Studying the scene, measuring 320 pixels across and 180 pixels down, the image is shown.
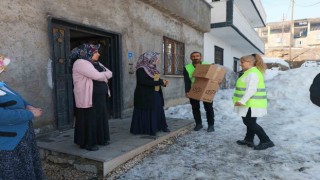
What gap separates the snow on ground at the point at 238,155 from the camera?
3.70m

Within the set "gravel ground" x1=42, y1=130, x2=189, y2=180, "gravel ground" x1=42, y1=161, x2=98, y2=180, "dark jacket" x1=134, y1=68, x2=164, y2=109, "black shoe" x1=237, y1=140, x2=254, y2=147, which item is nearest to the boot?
"black shoe" x1=237, y1=140, x2=254, y2=147

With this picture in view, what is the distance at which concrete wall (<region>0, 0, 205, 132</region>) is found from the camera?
4164 millimetres

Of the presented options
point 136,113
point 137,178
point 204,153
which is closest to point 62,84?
point 136,113

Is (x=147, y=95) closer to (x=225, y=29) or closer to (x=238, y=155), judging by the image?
(x=238, y=155)

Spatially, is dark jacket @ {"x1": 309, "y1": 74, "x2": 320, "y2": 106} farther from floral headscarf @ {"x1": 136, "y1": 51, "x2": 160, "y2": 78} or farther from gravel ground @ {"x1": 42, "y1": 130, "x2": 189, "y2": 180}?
floral headscarf @ {"x1": 136, "y1": 51, "x2": 160, "y2": 78}

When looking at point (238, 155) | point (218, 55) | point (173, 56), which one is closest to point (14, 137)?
point (238, 155)

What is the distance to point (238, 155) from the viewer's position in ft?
14.7

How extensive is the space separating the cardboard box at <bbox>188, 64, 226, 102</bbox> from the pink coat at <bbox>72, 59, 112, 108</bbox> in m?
2.38

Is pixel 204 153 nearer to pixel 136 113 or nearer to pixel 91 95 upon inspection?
pixel 136 113

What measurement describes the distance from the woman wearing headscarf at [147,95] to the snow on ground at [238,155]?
0.60m

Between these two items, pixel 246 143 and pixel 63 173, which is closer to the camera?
pixel 63 173

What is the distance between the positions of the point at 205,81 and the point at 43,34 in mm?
3143

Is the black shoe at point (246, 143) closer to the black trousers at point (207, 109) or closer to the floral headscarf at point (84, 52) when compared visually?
the black trousers at point (207, 109)

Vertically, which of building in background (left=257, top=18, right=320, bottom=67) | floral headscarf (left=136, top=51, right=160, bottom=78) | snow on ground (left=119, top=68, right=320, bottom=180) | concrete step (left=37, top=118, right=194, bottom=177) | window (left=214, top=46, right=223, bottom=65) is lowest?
snow on ground (left=119, top=68, right=320, bottom=180)
